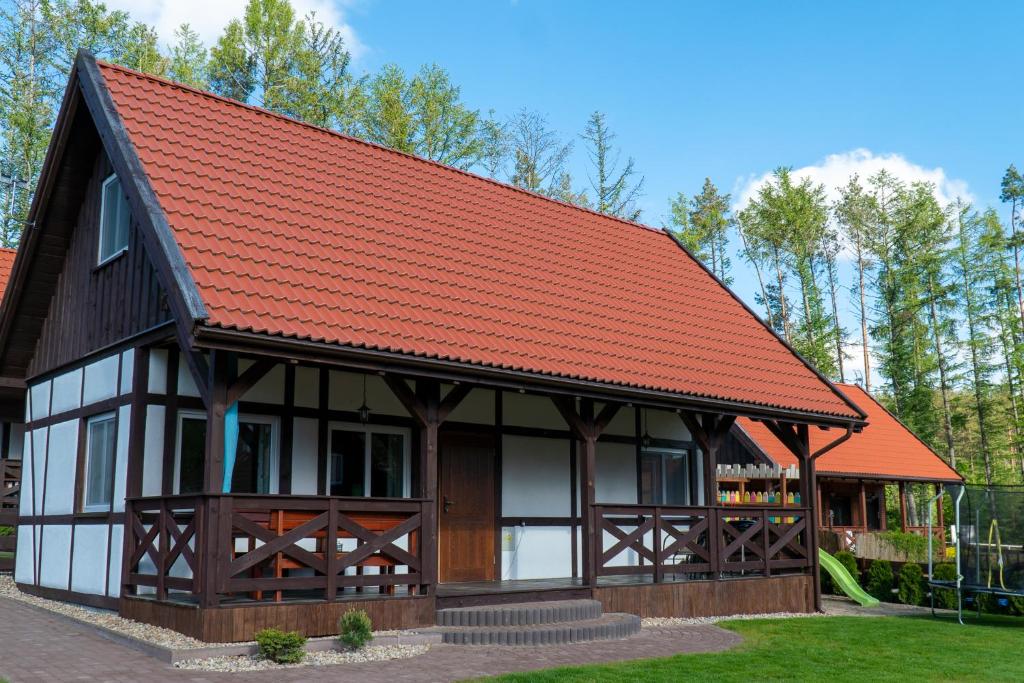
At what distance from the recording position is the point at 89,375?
12.0 metres

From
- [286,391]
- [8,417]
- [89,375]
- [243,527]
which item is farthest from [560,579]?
[8,417]

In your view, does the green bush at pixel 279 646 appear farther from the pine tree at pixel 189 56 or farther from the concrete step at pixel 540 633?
the pine tree at pixel 189 56

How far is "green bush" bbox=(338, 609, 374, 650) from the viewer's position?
885 cm

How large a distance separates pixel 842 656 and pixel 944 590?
6890mm

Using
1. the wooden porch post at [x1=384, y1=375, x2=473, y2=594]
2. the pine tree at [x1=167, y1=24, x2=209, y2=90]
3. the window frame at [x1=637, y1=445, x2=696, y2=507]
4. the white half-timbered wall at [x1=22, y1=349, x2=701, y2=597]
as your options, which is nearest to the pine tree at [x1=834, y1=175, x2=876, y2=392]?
the pine tree at [x1=167, y1=24, x2=209, y2=90]

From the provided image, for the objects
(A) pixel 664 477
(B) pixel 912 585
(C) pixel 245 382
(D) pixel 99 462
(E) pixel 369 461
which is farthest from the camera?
(B) pixel 912 585

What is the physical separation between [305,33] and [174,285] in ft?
82.7

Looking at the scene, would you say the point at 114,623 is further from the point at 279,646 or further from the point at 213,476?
the point at 279,646

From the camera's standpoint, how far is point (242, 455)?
1077 centimetres

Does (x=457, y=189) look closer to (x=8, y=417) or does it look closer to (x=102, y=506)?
(x=102, y=506)

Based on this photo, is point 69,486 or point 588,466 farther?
point 69,486

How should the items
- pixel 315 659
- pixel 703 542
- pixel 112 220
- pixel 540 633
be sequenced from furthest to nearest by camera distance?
pixel 703 542 → pixel 112 220 → pixel 540 633 → pixel 315 659

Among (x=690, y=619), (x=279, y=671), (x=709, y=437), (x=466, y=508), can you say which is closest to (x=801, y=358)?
(x=709, y=437)

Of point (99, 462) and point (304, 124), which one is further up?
point (304, 124)
